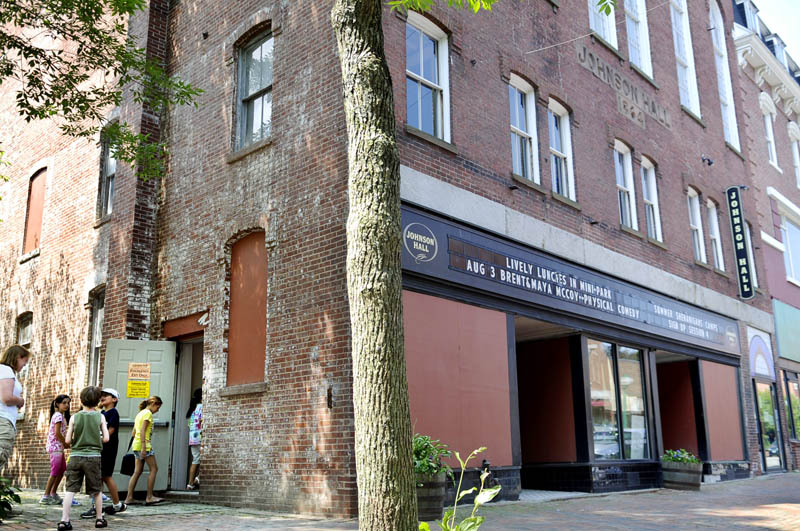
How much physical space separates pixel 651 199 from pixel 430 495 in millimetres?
10810

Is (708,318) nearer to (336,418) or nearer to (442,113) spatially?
(442,113)

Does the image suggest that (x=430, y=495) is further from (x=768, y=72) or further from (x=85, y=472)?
(x=768, y=72)

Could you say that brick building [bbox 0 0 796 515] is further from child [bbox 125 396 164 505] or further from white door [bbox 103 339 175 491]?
child [bbox 125 396 164 505]

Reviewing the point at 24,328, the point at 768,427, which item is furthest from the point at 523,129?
the point at 768,427

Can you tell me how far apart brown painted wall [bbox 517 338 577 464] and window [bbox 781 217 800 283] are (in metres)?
13.0

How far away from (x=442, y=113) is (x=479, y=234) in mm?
1982

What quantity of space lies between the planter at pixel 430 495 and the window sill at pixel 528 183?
570 cm

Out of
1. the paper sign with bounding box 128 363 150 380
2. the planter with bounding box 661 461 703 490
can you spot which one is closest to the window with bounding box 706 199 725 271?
the planter with bounding box 661 461 703 490

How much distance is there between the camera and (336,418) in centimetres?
922

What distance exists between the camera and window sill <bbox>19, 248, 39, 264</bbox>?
1620 centimetres

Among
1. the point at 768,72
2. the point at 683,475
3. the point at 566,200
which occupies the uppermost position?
the point at 768,72

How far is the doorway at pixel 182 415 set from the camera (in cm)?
1216

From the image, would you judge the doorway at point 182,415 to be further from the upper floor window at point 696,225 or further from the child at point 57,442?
the upper floor window at point 696,225

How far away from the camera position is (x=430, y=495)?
8.52m
